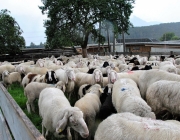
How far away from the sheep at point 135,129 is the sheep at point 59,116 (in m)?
0.63

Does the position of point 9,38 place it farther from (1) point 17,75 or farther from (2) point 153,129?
(2) point 153,129

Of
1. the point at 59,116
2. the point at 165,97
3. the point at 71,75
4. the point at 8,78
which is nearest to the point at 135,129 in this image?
the point at 59,116

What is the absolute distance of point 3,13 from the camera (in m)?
22.1

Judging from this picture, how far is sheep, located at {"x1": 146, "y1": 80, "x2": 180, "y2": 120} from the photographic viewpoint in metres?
4.09

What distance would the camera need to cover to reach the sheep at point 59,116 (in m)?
3.36

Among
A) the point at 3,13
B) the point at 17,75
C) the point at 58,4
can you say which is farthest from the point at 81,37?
the point at 17,75

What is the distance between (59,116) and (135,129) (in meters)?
1.59

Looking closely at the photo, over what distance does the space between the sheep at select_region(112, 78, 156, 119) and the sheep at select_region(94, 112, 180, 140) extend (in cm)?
79

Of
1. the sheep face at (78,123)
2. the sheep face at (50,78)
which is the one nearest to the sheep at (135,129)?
the sheep face at (78,123)

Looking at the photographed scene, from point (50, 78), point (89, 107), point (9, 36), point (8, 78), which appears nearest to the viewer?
point (89, 107)

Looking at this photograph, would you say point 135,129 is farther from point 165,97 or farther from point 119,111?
Result: point 165,97

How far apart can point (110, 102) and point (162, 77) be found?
1.58 m

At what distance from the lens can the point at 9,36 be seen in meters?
21.2

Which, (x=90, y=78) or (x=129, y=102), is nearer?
(x=129, y=102)
